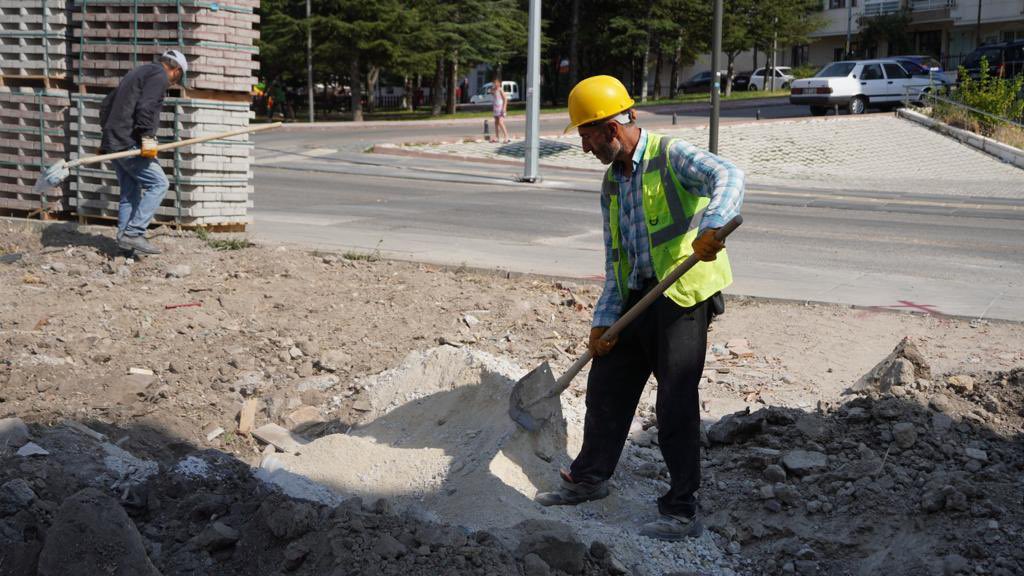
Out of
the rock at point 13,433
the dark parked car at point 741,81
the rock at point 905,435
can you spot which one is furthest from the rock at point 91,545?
the dark parked car at point 741,81

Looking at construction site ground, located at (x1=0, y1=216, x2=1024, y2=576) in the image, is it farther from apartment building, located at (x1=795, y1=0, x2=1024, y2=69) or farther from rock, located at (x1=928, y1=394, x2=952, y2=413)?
apartment building, located at (x1=795, y1=0, x2=1024, y2=69)

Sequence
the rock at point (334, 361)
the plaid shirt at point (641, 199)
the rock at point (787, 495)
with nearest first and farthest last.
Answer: the plaid shirt at point (641, 199)
the rock at point (787, 495)
the rock at point (334, 361)

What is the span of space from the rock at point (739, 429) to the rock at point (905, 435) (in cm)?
64

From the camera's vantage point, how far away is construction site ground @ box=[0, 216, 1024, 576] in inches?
161

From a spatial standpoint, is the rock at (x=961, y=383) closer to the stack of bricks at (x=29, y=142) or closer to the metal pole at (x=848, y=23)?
the stack of bricks at (x=29, y=142)

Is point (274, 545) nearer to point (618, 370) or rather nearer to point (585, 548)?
point (585, 548)

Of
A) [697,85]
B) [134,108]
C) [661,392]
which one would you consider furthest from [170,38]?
[697,85]

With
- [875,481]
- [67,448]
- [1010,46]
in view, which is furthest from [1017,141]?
[67,448]

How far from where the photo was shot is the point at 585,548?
410 centimetres

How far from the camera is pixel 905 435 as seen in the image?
4.93 metres

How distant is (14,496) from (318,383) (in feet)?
7.92

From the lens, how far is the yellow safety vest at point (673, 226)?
4.19 metres

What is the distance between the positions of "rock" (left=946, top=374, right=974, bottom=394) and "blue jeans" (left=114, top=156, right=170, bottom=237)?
656 centimetres

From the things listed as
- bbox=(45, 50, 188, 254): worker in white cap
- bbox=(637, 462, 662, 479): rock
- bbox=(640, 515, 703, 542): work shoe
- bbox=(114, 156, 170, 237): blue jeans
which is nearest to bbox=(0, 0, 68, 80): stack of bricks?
bbox=(45, 50, 188, 254): worker in white cap
